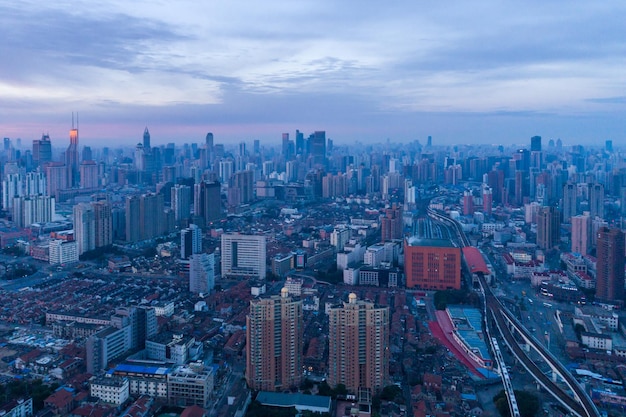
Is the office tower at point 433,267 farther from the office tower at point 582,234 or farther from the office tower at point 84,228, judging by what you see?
the office tower at point 84,228

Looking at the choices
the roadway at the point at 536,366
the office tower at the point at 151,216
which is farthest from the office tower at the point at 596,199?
the office tower at the point at 151,216

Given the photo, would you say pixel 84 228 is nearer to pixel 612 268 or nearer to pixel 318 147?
pixel 612 268

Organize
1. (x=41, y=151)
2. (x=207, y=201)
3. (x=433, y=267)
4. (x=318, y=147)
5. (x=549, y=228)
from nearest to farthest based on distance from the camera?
(x=433, y=267), (x=549, y=228), (x=207, y=201), (x=41, y=151), (x=318, y=147)

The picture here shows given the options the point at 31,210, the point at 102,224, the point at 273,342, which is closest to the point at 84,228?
the point at 102,224

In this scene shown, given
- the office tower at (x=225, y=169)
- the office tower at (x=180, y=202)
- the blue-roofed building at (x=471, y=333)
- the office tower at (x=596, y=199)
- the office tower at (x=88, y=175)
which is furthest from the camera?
the office tower at (x=225, y=169)

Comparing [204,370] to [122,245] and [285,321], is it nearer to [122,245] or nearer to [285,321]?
[285,321]
